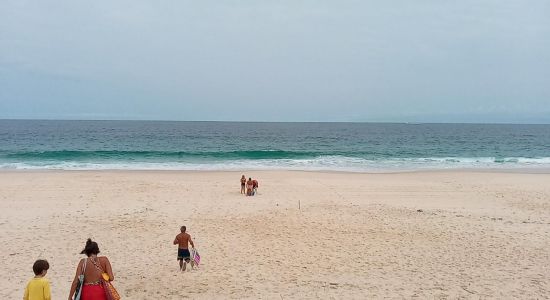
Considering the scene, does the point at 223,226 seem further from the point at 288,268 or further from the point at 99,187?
the point at 99,187

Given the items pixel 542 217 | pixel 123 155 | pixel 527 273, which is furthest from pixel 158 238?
pixel 123 155

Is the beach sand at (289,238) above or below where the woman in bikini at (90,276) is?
below

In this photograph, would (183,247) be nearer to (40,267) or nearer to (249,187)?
(40,267)

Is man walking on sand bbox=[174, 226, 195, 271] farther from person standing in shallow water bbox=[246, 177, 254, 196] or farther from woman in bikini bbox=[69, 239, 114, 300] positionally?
person standing in shallow water bbox=[246, 177, 254, 196]

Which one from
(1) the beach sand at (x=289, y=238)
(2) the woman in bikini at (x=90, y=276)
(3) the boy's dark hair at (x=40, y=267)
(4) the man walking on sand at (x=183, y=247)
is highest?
(3) the boy's dark hair at (x=40, y=267)

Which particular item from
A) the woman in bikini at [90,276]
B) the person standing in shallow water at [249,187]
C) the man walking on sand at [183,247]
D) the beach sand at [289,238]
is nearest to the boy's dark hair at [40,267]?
the woman in bikini at [90,276]

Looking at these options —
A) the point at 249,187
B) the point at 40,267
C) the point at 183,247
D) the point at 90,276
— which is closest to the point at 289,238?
the point at 183,247

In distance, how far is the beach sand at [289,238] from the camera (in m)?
9.09

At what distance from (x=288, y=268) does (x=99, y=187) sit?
14.6m

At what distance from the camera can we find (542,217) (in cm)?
1577

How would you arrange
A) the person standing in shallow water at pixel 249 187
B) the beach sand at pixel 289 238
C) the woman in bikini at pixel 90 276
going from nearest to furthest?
1. the woman in bikini at pixel 90 276
2. the beach sand at pixel 289 238
3. the person standing in shallow water at pixel 249 187

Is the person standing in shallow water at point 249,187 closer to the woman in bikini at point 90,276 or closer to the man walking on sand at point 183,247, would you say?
the man walking on sand at point 183,247

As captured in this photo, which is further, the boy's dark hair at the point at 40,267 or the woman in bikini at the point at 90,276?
the woman in bikini at the point at 90,276

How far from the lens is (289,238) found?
41.2 ft
